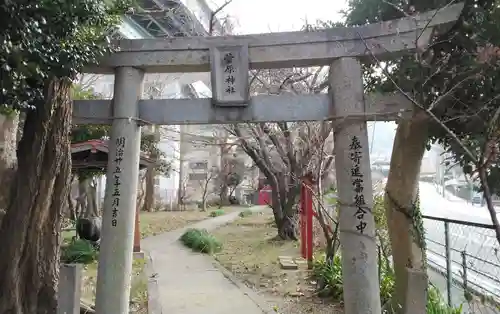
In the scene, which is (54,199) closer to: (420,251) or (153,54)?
(153,54)

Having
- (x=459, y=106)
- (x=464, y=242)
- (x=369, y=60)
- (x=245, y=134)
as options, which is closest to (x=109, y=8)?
(x=369, y=60)

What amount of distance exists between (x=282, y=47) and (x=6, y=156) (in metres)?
3.24

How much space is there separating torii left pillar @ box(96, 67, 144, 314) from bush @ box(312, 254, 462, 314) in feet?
12.0

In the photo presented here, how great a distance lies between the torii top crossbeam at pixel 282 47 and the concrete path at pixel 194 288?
3.84 metres

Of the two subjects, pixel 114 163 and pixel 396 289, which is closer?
pixel 114 163

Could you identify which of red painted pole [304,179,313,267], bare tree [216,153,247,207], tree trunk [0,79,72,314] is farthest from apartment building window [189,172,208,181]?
tree trunk [0,79,72,314]

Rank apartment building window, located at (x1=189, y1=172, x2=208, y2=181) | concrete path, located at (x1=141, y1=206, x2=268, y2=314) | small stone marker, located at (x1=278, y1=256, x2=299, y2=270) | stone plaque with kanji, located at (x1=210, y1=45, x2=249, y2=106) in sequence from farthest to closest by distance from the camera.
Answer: apartment building window, located at (x1=189, y1=172, x2=208, y2=181), small stone marker, located at (x1=278, y1=256, x2=299, y2=270), concrete path, located at (x1=141, y1=206, x2=268, y2=314), stone plaque with kanji, located at (x1=210, y1=45, x2=249, y2=106)

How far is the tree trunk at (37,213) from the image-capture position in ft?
13.9

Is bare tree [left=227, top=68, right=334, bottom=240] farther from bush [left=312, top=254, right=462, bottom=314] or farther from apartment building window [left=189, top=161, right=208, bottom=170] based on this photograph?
apartment building window [left=189, top=161, right=208, bottom=170]

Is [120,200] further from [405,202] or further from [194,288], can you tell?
[194,288]

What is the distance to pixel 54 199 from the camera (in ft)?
15.1

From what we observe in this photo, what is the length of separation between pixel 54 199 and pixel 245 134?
890cm

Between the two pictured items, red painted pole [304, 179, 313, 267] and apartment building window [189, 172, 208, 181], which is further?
apartment building window [189, 172, 208, 181]

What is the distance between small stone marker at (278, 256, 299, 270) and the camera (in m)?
9.73
